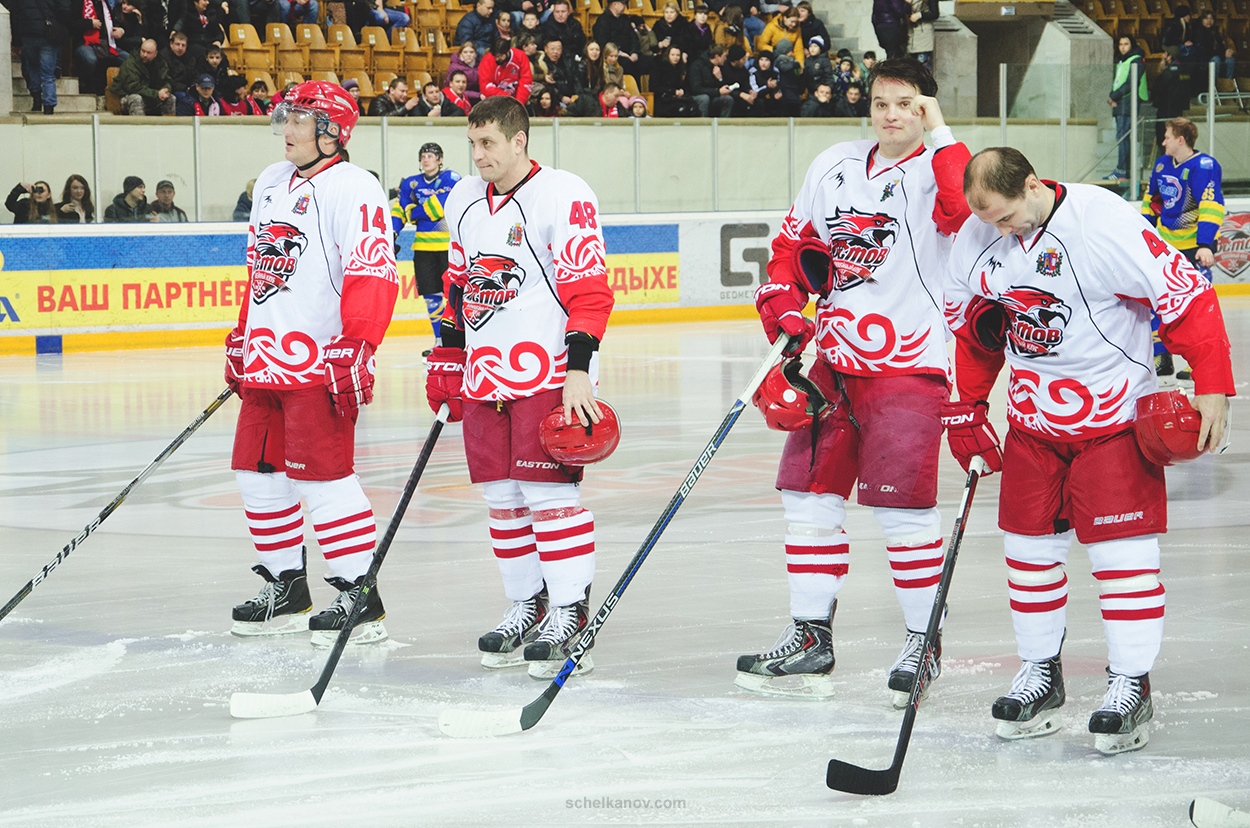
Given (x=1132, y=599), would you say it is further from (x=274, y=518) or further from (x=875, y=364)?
(x=274, y=518)

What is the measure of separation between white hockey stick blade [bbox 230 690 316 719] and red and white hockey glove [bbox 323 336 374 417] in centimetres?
80

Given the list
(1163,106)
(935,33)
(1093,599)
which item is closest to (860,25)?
(935,33)

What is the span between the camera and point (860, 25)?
1770 centimetres

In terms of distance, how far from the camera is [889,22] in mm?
15867

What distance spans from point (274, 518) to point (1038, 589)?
2.00m

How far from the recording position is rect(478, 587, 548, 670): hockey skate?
371 cm

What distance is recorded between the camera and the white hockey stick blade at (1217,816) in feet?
8.21

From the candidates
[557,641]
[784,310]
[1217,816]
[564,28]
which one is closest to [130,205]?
[564,28]

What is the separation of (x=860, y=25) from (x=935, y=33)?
34.6 inches

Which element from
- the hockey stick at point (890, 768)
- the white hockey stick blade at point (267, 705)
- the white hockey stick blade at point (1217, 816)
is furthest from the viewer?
the white hockey stick blade at point (267, 705)

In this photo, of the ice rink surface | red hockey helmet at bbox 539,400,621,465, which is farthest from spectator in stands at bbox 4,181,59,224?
red hockey helmet at bbox 539,400,621,465

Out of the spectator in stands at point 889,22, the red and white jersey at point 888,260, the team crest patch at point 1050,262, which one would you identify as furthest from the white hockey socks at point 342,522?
the spectator in stands at point 889,22

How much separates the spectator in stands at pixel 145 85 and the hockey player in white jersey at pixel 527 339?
368 inches

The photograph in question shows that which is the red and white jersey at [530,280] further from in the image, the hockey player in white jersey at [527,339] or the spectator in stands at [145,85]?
the spectator in stands at [145,85]
